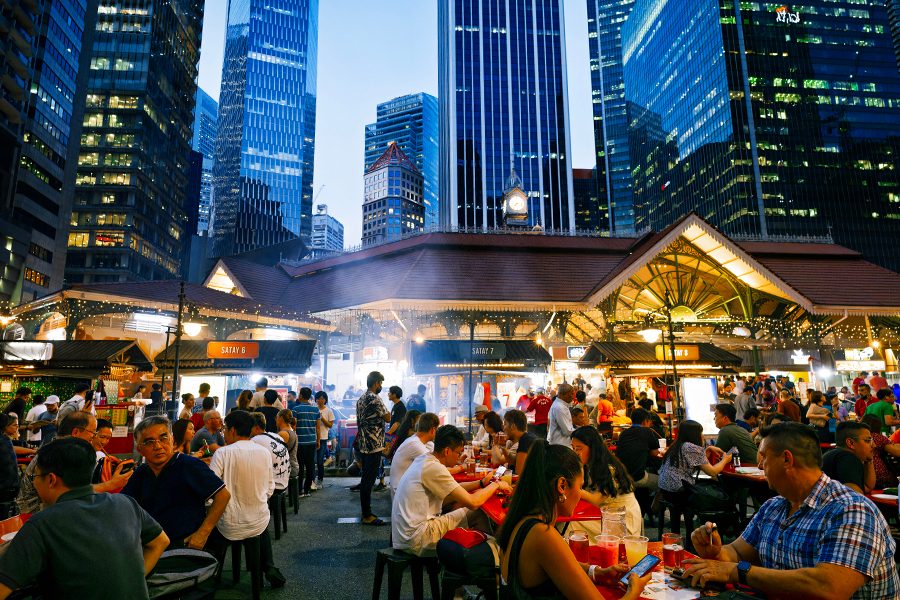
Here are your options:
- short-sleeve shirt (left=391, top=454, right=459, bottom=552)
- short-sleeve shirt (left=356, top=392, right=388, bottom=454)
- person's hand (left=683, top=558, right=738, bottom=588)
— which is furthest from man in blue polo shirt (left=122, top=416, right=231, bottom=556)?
short-sleeve shirt (left=356, top=392, right=388, bottom=454)

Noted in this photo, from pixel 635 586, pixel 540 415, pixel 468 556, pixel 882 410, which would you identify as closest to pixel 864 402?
pixel 882 410

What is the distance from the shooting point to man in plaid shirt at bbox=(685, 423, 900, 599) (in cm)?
252

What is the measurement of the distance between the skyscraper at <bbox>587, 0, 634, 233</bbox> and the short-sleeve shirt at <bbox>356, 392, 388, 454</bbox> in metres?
139

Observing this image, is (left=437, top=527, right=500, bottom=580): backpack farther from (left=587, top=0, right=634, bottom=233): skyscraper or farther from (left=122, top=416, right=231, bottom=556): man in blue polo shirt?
(left=587, top=0, right=634, bottom=233): skyscraper

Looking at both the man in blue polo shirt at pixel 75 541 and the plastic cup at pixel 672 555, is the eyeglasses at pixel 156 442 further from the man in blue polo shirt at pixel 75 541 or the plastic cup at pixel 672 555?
the plastic cup at pixel 672 555

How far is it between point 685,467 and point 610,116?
186 metres

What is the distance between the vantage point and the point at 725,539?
732cm

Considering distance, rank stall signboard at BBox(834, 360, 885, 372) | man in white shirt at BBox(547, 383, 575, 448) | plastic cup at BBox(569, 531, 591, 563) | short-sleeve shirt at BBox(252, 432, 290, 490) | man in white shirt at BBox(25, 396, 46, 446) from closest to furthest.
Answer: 1. plastic cup at BBox(569, 531, 591, 563)
2. short-sleeve shirt at BBox(252, 432, 290, 490)
3. man in white shirt at BBox(547, 383, 575, 448)
4. man in white shirt at BBox(25, 396, 46, 446)
5. stall signboard at BBox(834, 360, 885, 372)

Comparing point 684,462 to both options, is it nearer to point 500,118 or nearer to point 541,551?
point 541,551

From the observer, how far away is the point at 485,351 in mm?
19016

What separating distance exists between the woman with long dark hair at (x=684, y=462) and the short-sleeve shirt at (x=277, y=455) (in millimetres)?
5336

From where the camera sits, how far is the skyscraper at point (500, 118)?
11288 cm

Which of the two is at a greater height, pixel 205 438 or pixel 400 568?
pixel 205 438

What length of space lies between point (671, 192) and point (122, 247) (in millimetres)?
112985
